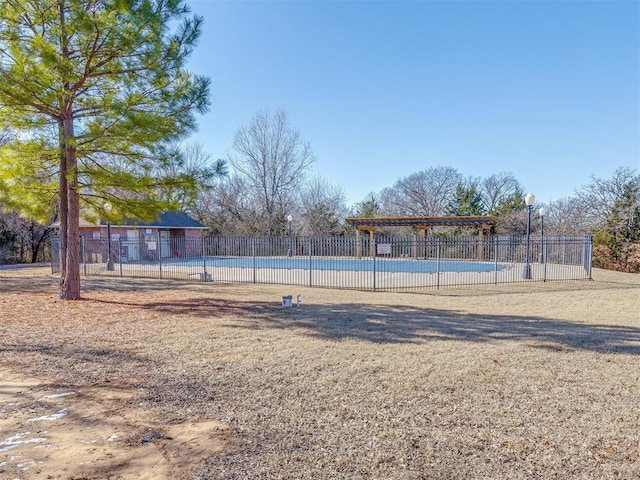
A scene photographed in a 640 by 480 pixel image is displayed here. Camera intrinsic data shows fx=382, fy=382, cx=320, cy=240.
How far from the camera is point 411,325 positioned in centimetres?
667

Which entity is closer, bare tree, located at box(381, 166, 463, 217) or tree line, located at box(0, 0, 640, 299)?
tree line, located at box(0, 0, 640, 299)

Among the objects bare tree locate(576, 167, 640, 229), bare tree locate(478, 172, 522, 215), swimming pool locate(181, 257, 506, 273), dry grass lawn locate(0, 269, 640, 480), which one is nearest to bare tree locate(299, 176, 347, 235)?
swimming pool locate(181, 257, 506, 273)

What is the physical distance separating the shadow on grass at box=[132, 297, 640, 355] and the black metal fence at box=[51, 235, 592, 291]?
11.8ft

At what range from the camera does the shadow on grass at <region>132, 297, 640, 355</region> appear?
563cm

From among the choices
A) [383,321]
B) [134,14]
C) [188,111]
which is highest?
[134,14]

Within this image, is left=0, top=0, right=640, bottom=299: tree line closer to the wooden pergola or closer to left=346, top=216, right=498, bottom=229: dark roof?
the wooden pergola

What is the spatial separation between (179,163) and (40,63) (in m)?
2.94

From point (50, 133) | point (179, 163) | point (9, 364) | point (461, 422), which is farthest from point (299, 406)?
point (50, 133)

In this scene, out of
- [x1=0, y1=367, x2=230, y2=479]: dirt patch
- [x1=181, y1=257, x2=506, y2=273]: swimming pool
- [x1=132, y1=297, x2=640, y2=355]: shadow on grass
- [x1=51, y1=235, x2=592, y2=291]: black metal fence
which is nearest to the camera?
[x1=0, y1=367, x2=230, y2=479]: dirt patch

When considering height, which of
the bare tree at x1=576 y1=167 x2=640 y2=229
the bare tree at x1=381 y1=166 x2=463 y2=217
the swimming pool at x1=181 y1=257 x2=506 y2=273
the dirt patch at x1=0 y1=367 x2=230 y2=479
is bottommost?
the dirt patch at x1=0 y1=367 x2=230 y2=479

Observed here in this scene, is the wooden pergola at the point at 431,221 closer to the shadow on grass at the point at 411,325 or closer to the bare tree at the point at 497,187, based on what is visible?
the shadow on grass at the point at 411,325

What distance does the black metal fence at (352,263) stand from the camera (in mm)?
13245

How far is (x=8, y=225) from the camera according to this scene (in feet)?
77.0

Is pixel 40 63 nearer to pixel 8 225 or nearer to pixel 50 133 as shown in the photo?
pixel 50 133
